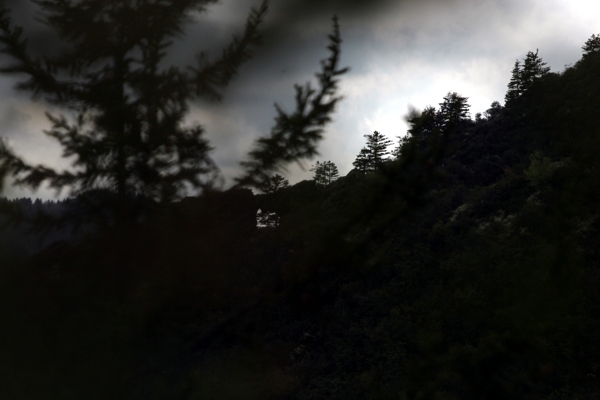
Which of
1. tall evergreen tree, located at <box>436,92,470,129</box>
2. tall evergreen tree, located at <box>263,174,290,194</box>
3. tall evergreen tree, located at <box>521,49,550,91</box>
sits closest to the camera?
tall evergreen tree, located at <box>436,92,470,129</box>

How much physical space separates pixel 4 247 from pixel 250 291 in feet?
5.38

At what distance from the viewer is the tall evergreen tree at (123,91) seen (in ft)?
9.82

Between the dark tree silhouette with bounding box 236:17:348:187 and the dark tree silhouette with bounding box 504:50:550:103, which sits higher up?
the dark tree silhouette with bounding box 504:50:550:103

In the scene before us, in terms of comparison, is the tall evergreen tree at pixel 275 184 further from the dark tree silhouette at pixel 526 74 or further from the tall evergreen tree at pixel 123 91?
the dark tree silhouette at pixel 526 74

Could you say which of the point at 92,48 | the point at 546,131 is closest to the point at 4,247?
the point at 92,48

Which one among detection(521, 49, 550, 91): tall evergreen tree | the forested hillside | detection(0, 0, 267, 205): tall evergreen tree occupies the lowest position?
the forested hillside

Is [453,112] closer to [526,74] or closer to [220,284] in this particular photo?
[220,284]

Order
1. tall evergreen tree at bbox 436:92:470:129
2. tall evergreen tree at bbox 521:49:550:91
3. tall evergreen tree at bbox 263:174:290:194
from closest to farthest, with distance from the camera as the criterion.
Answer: tall evergreen tree at bbox 436:92:470:129 → tall evergreen tree at bbox 263:174:290:194 → tall evergreen tree at bbox 521:49:550:91

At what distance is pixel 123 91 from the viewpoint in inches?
121

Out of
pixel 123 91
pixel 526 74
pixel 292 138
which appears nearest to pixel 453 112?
pixel 292 138

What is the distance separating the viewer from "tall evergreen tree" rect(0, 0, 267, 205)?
118 inches

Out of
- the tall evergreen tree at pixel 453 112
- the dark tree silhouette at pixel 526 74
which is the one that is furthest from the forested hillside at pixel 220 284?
the dark tree silhouette at pixel 526 74

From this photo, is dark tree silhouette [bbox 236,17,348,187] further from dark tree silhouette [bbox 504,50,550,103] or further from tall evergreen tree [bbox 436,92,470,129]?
dark tree silhouette [bbox 504,50,550,103]

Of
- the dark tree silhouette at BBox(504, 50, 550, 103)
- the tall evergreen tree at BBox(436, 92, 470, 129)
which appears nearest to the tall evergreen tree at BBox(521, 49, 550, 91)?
the dark tree silhouette at BBox(504, 50, 550, 103)
